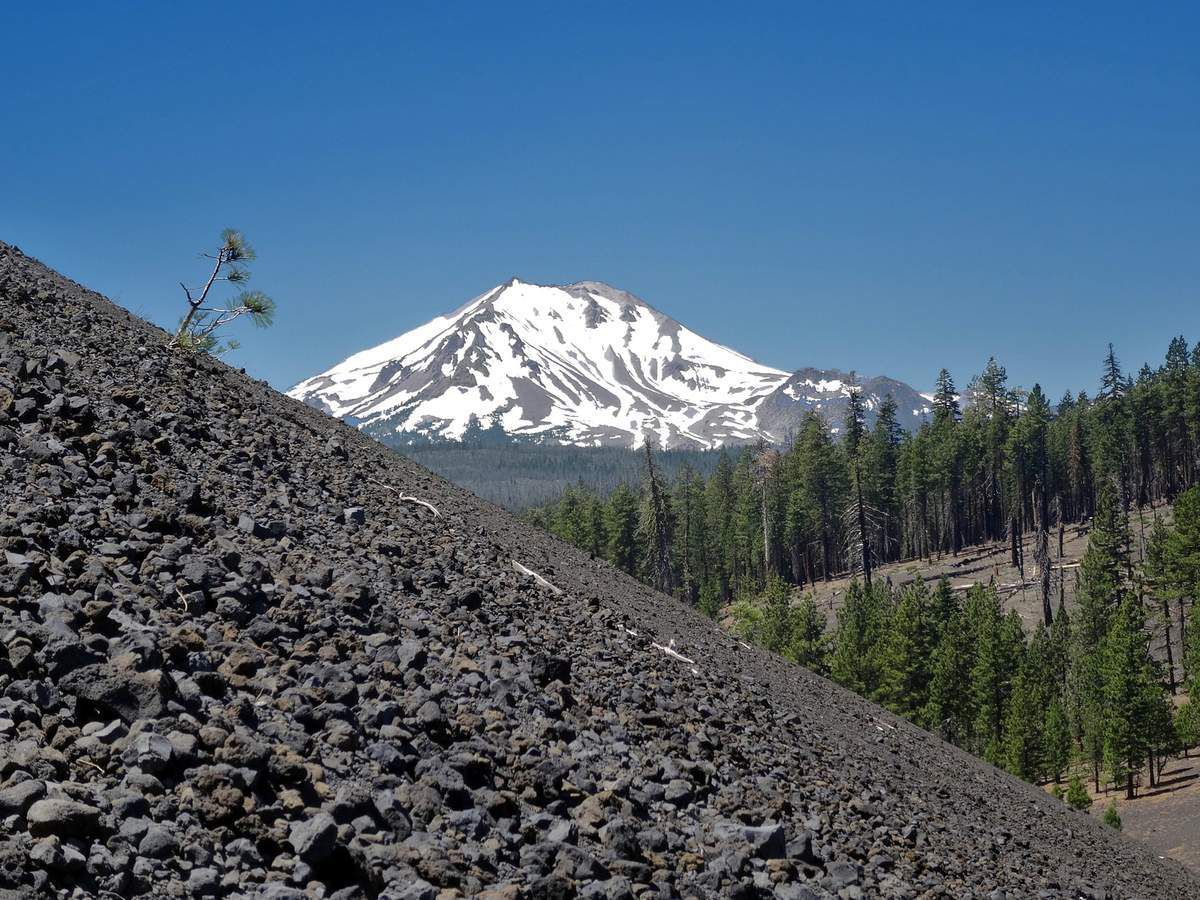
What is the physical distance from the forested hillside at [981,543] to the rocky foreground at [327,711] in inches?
1307

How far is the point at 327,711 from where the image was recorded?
16.8 feet

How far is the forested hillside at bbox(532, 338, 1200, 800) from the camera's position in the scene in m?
42.5

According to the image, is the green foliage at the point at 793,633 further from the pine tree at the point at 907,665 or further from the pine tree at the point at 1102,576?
the pine tree at the point at 1102,576

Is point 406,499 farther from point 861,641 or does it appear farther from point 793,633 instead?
point 861,641

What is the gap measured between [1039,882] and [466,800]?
790cm

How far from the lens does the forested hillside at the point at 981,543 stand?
42469 millimetres

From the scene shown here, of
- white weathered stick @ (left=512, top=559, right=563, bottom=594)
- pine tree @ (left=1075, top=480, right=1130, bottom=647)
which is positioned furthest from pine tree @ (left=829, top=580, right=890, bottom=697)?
white weathered stick @ (left=512, top=559, right=563, bottom=594)

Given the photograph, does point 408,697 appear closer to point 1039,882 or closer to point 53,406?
point 53,406

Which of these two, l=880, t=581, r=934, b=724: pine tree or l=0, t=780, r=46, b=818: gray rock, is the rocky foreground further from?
l=880, t=581, r=934, b=724: pine tree

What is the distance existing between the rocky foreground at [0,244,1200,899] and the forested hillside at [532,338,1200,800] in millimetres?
33204

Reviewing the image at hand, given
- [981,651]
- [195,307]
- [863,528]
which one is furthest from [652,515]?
[195,307]

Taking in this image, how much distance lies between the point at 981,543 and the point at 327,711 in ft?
318

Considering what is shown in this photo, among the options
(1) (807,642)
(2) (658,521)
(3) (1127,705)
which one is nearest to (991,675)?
(3) (1127,705)

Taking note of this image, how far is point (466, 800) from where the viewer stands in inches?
193
